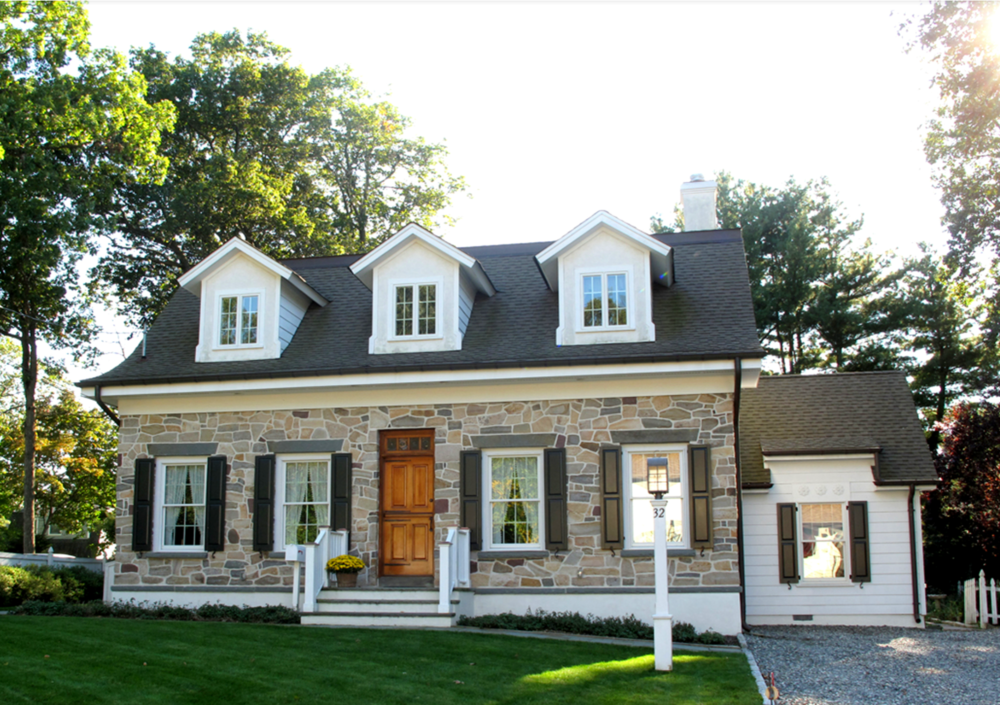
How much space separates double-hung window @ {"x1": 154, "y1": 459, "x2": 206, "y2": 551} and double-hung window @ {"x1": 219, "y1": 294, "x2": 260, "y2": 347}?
219cm

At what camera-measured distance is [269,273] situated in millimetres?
15211

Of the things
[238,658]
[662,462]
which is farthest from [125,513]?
[662,462]

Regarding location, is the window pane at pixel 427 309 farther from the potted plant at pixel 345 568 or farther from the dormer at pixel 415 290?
the potted plant at pixel 345 568

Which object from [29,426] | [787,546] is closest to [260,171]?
[29,426]

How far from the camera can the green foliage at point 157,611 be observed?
13.3m

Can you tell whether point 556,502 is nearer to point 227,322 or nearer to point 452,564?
point 452,564

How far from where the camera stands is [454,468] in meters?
13.7

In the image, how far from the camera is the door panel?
13836 millimetres

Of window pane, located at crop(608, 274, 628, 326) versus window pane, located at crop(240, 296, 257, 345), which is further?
window pane, located at crop(240, 296, 257, 345)

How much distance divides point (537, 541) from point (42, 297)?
1682 cm

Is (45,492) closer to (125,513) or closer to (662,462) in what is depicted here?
(125,513)

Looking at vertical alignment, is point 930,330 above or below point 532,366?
above

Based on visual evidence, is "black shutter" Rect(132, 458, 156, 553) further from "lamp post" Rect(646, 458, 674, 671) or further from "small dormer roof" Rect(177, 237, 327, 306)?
"lamp post" Rect(646, 458, 674, 671)

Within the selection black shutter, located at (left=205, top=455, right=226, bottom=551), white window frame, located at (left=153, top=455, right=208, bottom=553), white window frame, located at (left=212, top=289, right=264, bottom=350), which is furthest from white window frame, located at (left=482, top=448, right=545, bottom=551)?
white window frame, located at (left=153, top=455, right=208, bottom=553)
